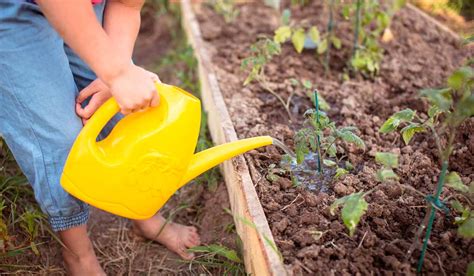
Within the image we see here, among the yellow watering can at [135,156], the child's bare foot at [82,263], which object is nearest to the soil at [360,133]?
the yellow watering can at [135,156]

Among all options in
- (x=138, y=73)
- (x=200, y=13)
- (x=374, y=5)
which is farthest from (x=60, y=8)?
(x=200, y=13)

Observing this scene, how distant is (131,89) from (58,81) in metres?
0.30

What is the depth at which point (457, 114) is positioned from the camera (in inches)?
49.2

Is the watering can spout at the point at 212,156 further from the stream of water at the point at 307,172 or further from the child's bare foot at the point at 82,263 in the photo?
the child's bare foot at the point at 82,263

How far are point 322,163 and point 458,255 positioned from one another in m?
0.52

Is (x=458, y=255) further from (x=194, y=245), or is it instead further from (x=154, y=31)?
(x=154, y=31)

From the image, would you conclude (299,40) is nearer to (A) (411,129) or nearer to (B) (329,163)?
(B) (329,163)

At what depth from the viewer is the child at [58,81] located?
1.33 meters

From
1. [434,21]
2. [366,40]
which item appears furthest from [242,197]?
[434,21]

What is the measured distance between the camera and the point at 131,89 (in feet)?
4.47

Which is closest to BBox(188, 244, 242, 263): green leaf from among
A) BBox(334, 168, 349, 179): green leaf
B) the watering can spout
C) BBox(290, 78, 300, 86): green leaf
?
the watering can spout

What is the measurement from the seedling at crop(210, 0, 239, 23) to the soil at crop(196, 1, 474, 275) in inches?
1.5

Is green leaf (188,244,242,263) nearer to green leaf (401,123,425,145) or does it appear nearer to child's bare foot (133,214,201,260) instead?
child's bare foot (133,214,201,260)

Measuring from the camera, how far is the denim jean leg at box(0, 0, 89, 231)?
1445 mm
